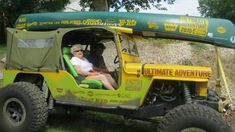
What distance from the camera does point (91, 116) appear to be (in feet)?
33.3

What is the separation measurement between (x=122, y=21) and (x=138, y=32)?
38 cm

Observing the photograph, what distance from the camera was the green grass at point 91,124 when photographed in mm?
9039

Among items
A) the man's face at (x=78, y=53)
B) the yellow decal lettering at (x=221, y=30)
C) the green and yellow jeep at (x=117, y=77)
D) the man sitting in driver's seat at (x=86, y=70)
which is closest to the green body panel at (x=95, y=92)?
the green and yellow jeep at (x=117, y=77)

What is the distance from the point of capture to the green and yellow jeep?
300 inches

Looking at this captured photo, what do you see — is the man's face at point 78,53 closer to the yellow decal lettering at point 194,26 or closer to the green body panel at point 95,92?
the green body panel at point 95,92

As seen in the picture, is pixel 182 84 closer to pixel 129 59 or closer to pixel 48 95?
pixel 129 59

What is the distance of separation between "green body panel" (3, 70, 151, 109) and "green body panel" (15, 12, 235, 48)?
1.03m

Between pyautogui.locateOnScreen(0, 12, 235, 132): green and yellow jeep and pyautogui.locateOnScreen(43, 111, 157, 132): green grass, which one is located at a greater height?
pyautogui.locateOnScreen(0, 12, 235, 132): green and yellow jeep

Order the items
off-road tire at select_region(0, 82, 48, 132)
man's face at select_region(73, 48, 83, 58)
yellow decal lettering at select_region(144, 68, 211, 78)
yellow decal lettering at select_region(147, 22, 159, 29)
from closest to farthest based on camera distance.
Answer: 1. yellow decal lettering at select_region(144, 68, 211, 78)
2. off-road tire at select_region(0, 82, 48, 132)
3. yellow decal lettering at select_region(147, 22, 159, 29)
4. man's face at select_region(73, 48, 83, 58)

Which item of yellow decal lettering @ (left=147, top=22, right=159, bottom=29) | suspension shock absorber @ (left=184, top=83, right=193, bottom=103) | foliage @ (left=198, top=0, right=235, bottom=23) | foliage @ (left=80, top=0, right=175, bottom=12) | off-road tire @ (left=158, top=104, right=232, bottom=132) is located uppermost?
yellow decal lettering @ (left=147, top=22, right=159, bottom=29)

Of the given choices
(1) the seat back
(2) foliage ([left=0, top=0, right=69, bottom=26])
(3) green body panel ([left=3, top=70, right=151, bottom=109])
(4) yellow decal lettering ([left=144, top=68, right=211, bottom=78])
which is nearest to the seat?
(1) the seat back

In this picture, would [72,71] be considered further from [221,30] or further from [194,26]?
[221,30]

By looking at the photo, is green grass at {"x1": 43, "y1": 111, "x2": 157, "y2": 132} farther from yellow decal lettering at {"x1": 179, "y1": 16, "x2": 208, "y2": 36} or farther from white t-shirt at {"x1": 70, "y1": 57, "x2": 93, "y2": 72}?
yellow decal lettering at {"x1": 179, "y1": 16, "x2": 208, "y2": 36}

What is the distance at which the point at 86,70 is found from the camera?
8641 mm
